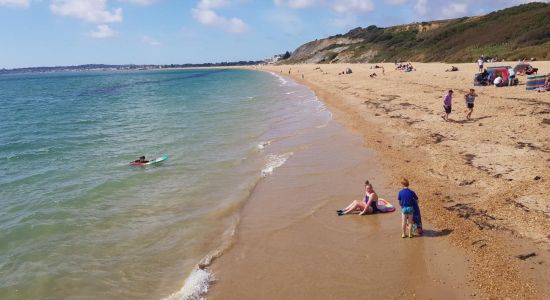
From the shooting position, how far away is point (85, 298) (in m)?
8.13

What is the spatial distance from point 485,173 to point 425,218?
3.51 m

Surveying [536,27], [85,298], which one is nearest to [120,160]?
[85,298]

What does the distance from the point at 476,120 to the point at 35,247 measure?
60.1 feet

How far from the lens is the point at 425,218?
1008cm

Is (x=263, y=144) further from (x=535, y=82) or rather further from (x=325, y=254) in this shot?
(x=535, y=82)

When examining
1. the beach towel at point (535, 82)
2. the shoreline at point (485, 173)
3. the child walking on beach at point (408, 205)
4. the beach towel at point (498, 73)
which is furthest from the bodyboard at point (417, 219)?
the beach towel at point (498, 73)

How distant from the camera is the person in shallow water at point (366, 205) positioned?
34.9 ft

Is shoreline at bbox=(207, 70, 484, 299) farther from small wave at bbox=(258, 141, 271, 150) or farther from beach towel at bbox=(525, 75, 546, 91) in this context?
beach towel at bbox=(525, 75, 546, 91)

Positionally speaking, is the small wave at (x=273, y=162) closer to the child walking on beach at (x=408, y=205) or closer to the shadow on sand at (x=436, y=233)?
the child walking on beach at (x=408, y=205)

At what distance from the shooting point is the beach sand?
7.55 metres

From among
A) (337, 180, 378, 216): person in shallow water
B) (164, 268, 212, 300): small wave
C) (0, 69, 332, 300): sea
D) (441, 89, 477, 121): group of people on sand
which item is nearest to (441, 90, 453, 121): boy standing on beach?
(441, 89, 477, 121): group of people on sand

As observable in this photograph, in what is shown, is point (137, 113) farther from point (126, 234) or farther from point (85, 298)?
point (85, 298)

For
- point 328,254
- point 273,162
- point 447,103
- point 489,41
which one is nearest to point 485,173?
point 328,254

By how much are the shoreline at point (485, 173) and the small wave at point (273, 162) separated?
12.8ft
